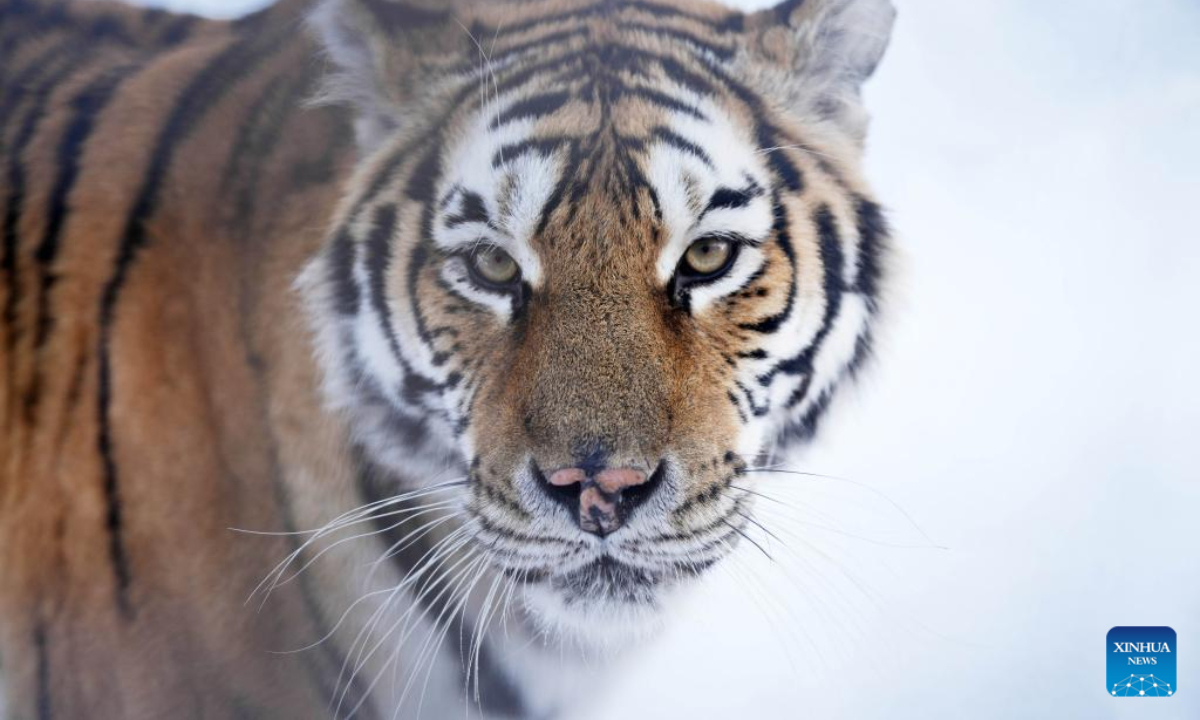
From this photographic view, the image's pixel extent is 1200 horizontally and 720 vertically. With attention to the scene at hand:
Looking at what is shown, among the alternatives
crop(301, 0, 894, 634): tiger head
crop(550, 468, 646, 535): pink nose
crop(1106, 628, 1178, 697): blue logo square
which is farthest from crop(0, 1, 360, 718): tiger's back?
crop(1106, 628, 1178, 697): blue logo square

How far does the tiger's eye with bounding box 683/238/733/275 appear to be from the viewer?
4.30 ft

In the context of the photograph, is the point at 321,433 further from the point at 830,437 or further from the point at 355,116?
the point at 830,437

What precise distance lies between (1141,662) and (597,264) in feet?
4.16

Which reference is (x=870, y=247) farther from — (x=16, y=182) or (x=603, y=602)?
(x=16, y=182)

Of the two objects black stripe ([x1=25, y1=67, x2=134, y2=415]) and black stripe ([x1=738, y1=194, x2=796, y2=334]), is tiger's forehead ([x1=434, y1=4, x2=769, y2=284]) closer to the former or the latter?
black stripe ([x1=738, y1=194, x2=796, y2=334])

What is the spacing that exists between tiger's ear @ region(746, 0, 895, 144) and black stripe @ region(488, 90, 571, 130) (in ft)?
0.98

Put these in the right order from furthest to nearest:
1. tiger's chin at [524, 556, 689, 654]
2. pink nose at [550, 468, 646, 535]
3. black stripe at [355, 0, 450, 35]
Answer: black stripe at [355, 0, 450, 35]
tiger's chin at [524, 556, 689, 654]
pink nose at [550, 468, 646, 535]

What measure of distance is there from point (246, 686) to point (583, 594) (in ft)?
1.88

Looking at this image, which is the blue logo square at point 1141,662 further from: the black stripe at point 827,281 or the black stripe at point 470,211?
the black stripe at point 470,211

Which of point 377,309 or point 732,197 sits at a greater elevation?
point 732,197

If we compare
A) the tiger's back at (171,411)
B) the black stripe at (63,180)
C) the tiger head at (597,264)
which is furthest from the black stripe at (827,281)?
the black stripe at (63,180)

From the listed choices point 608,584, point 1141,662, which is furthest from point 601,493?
point 1141,662

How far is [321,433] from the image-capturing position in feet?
4.86

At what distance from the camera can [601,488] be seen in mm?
1194
